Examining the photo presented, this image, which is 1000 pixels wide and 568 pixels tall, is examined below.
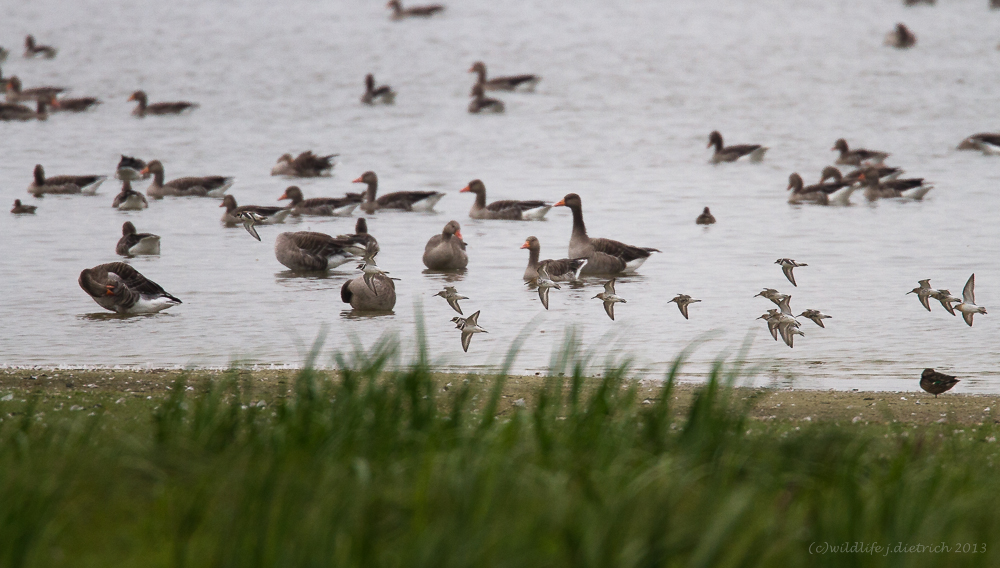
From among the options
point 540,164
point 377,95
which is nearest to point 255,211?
point 540,164

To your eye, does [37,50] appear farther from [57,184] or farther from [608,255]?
[608,255]

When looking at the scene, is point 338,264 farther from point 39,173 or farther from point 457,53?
point 457,53

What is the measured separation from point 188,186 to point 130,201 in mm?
2044

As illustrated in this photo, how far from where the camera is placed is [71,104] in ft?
120

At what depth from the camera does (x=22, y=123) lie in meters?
35.8

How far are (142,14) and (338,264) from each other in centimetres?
4757

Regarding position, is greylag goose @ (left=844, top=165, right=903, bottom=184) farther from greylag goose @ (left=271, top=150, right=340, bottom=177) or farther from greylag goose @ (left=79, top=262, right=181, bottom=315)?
greylag goose @ (left=79, top=262, right=181, bottom=315)

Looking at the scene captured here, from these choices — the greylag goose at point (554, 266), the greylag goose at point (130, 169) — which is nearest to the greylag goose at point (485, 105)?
the greylag goose at point (130, 169)

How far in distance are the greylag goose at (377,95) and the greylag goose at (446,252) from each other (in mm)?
22458

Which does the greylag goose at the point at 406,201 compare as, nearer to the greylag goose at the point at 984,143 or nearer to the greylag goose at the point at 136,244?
the greylag goose at the point at 136,244

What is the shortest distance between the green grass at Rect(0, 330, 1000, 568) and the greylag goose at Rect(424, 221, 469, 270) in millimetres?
10044

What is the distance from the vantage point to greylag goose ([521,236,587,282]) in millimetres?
15156

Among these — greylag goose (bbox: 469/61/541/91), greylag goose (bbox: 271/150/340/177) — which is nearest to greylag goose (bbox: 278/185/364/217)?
greylag goose (bbox: 271/150/340/177)

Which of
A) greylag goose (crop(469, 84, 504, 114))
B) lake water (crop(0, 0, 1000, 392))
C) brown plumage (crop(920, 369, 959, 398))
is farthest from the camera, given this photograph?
greylag goose (crop(469, 84, 504, 114))
